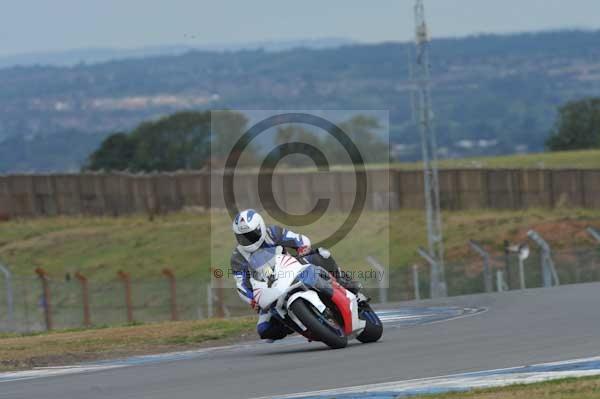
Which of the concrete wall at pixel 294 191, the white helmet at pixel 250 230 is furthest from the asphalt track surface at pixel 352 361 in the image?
the concrete wall at pixel 294 191

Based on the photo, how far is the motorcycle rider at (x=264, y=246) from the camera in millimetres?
13312

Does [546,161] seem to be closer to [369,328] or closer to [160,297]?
[160,297]

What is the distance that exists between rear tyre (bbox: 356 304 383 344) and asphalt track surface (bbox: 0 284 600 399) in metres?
0.11

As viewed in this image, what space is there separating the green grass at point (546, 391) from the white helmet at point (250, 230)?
→ 3.68 meters

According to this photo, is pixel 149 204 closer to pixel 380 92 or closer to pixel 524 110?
pixel 380 92

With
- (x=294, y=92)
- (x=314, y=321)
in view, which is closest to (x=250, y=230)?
(x=314, y=321)

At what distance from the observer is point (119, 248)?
196 ft

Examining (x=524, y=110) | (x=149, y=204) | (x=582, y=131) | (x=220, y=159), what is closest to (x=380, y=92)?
(x=524, y=110)

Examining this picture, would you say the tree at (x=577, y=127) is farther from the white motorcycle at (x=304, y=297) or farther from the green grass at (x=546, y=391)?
the green grass at (x=546, y=391)

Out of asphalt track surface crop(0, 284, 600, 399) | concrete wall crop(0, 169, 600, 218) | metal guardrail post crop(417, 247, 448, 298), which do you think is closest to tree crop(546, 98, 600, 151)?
concrete wall crop(0, 169, 600, 218)

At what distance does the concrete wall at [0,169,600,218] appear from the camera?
54781 mm

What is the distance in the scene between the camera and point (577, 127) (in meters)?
98.9

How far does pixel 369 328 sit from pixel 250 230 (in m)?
1.78

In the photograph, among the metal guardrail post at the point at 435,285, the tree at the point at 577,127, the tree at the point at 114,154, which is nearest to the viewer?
the metal guardrail post at the point at 435,285
